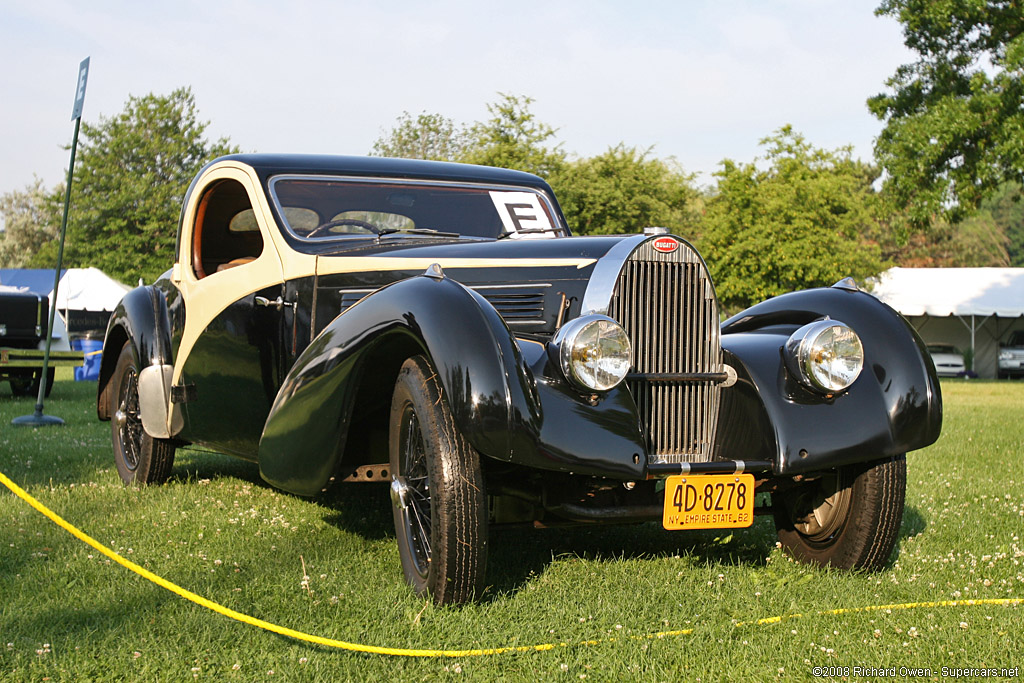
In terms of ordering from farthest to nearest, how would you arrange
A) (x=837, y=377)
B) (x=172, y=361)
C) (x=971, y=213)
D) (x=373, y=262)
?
(x=971, y=213), (x=172, y=361), (x=373, y=262), (x=837, y=377)

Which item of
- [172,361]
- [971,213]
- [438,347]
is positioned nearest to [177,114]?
[971,213]

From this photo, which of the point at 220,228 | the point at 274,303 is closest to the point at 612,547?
the point at 274,303

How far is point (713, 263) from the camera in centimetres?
2831

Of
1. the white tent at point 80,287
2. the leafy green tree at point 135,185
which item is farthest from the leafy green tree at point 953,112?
the leafy green tree at point 135,185

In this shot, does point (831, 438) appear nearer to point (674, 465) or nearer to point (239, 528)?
point (674, 465)

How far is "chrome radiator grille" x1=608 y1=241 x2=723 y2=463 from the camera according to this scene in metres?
3.74

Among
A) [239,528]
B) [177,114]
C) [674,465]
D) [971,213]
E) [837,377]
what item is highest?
[177,114]

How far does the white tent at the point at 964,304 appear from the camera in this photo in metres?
27.3

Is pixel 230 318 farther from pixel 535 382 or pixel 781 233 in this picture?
pixel 781 233

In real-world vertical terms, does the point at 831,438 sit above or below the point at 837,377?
below

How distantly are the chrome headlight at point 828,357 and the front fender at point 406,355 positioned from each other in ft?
3.96

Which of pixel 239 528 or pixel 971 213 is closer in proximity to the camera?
pixel 239 528

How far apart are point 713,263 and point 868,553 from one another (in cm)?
2499

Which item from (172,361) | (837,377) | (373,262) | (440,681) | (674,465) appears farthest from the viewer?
(172,361)
